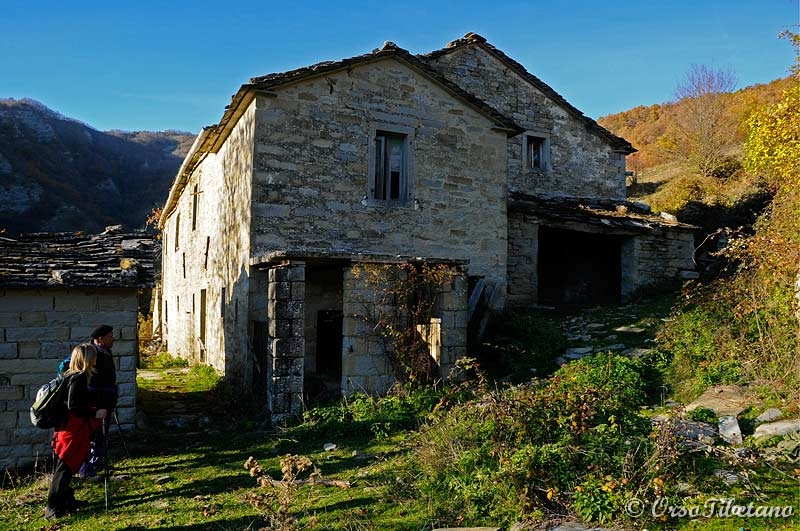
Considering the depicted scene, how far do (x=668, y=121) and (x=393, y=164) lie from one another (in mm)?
29766

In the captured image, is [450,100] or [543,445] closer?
[543,445]

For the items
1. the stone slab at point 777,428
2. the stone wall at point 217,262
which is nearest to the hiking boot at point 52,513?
the stone wall at point 217,262

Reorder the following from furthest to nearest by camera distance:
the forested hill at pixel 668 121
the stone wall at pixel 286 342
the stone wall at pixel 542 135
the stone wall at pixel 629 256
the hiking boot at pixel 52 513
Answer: the forested hill at pixel 668 121, the stone wall at pixel 542 135, the stone wall at pixel 629 256, the stone wall at pixel 286 342, the hiking boot at pixel 52 513

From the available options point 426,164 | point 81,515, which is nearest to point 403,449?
point 81,515

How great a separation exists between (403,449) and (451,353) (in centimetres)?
Answer: 254

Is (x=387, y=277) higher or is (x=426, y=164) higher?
(x=426, y=164)

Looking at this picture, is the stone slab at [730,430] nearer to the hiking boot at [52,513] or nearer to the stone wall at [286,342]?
the stone wall at [286,342]

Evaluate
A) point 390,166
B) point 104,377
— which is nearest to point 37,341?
point 104,377

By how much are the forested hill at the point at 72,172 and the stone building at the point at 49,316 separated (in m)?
31.8

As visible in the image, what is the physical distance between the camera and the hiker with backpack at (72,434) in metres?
5.34

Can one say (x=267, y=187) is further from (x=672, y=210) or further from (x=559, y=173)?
(x=672, y=210)

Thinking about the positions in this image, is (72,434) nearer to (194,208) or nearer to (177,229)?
(194,208)

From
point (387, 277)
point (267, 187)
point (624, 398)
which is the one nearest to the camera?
point (624, 398)

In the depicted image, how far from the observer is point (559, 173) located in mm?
16594
